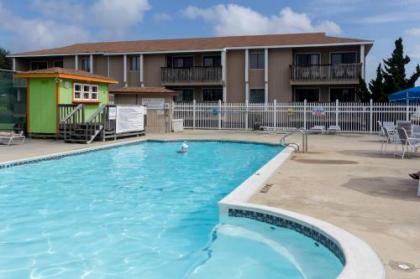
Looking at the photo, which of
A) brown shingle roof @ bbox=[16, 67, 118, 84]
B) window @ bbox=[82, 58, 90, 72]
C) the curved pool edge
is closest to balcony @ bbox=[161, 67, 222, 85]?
window @ bbox=[82, 58, 90, 72]

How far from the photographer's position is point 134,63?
3472 cm

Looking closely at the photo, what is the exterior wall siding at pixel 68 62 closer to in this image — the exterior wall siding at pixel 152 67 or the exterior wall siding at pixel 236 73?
the exterior wall siding at pixel 152 67

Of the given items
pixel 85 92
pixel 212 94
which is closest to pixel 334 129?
pixel 85 92

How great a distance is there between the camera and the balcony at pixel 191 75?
32094 mm

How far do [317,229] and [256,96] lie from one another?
91.8 feet

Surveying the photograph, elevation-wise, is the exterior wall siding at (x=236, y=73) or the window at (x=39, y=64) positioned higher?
the window at (x=39, y=64)

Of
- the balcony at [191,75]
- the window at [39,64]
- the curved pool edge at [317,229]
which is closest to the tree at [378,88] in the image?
the balcony at [191,75]

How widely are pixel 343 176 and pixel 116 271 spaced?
5.35 metres

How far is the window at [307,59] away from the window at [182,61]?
779 centimetres

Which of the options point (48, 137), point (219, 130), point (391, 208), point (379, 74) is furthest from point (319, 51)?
point (391, 208)

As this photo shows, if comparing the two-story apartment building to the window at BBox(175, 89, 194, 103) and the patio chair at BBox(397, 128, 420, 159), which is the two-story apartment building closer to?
the window at BBox(175, 89, 194, 103)

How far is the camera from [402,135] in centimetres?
1228

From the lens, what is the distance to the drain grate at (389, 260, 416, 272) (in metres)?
Answer: 3.86

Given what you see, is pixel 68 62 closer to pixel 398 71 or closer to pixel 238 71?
pixel 238 71
